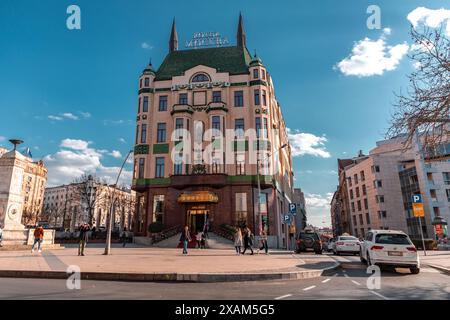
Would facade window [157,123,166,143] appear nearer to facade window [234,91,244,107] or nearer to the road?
facade window [234,91,244,107]

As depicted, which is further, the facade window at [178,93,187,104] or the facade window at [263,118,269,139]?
the facade window at [178,93,187,104]

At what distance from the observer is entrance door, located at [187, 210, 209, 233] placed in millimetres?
33938

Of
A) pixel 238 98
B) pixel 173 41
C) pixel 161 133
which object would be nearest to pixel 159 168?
pixel 161 133

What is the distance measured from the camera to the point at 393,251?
11.5 m

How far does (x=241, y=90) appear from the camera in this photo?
124 feet

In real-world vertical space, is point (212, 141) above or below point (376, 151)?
below

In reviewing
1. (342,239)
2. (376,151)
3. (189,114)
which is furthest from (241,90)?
(376,151)

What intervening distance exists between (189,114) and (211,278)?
2983 centimetres

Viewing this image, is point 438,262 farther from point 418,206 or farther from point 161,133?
point 161,133

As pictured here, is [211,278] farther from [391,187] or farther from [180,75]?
[391,187]

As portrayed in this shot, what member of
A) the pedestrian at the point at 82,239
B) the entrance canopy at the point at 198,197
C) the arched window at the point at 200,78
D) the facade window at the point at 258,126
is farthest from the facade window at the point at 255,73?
the pedestrian at the point at 82,239

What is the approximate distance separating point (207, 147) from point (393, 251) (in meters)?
26.5

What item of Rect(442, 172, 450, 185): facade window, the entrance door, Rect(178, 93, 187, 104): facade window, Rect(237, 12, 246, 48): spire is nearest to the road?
the entrance door

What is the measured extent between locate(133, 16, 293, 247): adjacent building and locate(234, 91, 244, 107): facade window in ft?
0.43
